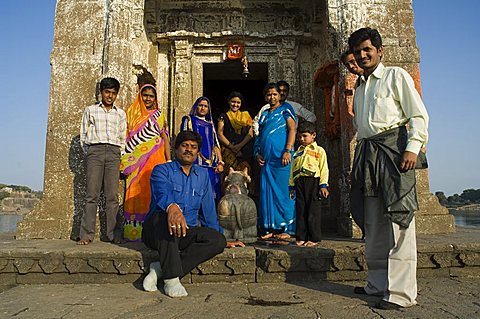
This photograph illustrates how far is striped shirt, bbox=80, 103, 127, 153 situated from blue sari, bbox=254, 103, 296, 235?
1633mm

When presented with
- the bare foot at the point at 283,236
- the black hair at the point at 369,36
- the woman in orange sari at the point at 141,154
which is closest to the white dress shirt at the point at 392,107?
the black hair at the point at 369,36

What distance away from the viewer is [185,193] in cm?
304

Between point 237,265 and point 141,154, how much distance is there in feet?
6.14

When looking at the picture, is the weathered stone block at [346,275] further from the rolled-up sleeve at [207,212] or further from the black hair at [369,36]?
the black hair at [369,36]

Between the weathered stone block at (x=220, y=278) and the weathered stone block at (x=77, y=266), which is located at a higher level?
the weathered stone block at (x=77, y=266)

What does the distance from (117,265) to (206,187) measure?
3.32 feet

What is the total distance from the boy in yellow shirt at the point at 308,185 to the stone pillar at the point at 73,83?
8.03 feet

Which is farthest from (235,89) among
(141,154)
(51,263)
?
(51,263)

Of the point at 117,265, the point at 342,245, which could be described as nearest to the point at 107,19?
the point at 117,265

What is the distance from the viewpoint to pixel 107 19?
4824 millimetres

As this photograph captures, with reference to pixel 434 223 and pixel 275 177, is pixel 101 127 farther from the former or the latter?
pixel 434 223

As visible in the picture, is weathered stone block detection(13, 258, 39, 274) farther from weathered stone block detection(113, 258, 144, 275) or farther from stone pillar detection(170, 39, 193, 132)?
stone pillar detection(170, 39, 193, 132)

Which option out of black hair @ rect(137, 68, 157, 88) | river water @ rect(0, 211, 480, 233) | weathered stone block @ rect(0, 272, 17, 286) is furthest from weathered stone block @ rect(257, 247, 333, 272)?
river water @ rect(0, 211, 480, 233)

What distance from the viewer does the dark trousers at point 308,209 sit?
3.51 metres
